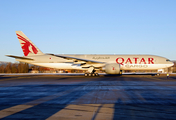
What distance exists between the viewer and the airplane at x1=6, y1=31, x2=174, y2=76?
104 ft

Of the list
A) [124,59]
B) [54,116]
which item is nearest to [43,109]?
[54,116]

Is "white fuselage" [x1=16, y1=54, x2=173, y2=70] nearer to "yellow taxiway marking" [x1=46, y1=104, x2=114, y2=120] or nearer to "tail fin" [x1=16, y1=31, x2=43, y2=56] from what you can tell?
"tail fin" [x1=16, y1=31, x2=43, y2=56]

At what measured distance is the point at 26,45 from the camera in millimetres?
35312

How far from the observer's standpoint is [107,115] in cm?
709

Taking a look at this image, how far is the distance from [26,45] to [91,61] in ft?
44.7

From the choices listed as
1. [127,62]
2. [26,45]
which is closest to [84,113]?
[127,62]

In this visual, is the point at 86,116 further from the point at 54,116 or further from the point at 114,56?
the point at 114,56

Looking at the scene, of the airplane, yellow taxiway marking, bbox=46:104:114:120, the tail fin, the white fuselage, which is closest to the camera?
yellow taxiway marking, bbox=46:104:114:120

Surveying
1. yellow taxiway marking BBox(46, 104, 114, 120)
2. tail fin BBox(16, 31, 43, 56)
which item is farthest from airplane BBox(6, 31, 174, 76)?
yellow taxiway marking BBox(46, 104, 114, 120)

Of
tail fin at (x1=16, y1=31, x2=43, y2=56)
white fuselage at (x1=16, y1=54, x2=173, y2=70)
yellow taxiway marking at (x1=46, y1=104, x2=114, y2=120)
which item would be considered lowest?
yellow taxiway marking at (x1=46, y1=104, x2=114, y2=120)

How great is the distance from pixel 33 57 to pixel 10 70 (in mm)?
39534

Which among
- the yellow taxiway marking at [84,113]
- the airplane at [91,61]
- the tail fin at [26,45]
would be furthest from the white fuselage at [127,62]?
the yellow taxiway marking at [84,113]

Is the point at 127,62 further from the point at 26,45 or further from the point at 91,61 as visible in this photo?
the point at 26,45

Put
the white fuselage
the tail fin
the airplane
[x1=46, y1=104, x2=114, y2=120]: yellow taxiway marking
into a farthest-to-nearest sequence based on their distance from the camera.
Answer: the tail fin, the white fuselage, the airplane, [x1=46, y1=104, x2=114, y2=120]: yellow taxiway marking
